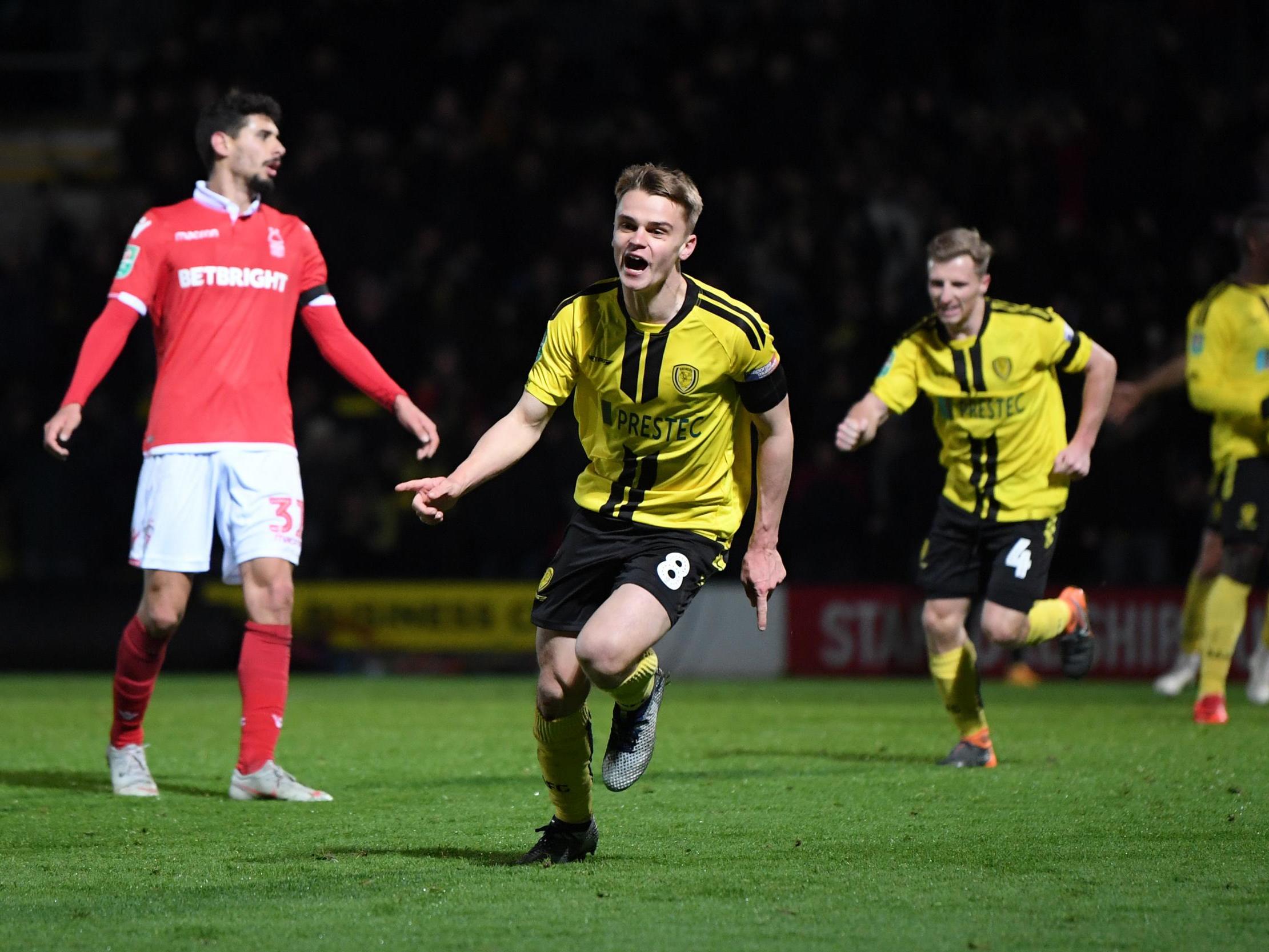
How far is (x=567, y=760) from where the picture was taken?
16.3 ft

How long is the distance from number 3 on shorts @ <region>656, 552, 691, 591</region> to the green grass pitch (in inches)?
31.0

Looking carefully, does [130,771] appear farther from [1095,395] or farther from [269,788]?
[1095,395]

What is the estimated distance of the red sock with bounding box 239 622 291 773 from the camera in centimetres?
644

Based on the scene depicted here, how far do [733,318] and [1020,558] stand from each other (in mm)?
2882

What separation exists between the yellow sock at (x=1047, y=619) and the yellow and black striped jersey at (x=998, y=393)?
1.27 ft

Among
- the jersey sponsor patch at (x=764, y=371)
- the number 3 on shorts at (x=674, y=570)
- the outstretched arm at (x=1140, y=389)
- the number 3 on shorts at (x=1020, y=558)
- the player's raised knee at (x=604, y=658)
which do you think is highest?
the outstretched arm at (x=1140, y=389)

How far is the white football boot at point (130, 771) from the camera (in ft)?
21.7

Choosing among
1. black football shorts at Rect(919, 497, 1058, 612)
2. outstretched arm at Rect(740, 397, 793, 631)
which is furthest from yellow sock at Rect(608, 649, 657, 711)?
black football shorts at Rect(919, 497, 1058, 612)

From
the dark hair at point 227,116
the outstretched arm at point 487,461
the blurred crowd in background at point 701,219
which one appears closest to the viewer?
the outstretched arm at point 487,461

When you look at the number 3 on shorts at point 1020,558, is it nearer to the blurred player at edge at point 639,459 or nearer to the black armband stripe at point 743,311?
the blurred player at edge at point 639,459

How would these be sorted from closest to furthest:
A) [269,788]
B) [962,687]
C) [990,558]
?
1. [269,788]
2. [962,687]
3. [990,558]

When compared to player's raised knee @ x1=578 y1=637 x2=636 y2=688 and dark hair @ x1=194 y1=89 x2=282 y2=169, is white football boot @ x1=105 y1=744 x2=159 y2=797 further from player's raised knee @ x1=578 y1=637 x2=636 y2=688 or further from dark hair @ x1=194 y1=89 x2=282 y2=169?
player's raised knee @ x1=578 y1=637 x2=636 y2=688

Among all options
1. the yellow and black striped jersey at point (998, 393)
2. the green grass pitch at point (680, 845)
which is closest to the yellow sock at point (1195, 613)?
the green grass pitch at point (680, 845)

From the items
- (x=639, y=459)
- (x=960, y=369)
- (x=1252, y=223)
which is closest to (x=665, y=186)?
(x=639, y=459)
